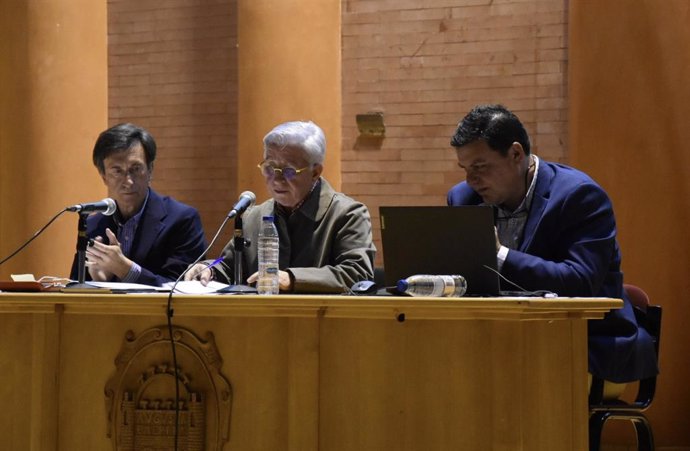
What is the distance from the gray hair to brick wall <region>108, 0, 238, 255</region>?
2310 millimetres

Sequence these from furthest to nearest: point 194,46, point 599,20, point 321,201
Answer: point 194,46 < point 599,20 < point 321,201

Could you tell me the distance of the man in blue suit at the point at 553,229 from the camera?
129 inches

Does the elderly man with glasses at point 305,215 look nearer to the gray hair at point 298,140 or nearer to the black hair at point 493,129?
the gray hair at point 298,140

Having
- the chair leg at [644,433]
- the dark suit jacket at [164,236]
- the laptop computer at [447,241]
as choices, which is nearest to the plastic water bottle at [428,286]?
the laptop computer at [447,241]

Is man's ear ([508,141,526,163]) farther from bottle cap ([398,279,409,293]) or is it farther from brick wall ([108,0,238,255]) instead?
brick wall ([108,0,238,255])

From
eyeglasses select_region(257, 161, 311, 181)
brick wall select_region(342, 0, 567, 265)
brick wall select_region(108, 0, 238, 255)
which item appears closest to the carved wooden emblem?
eyeglasses select_region(257, 161, 311, 181)

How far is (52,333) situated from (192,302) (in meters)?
0.50

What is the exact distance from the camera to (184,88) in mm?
6312

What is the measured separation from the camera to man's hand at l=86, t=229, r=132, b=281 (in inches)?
155

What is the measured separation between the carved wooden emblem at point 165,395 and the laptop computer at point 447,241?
0.63 metres

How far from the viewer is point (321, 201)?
13.1ft

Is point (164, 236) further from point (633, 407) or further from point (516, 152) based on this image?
point (633, 407)

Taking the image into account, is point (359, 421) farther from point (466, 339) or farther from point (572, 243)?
point (572, 243)

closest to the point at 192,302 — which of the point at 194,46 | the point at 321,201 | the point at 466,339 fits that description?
the point at 466,339
